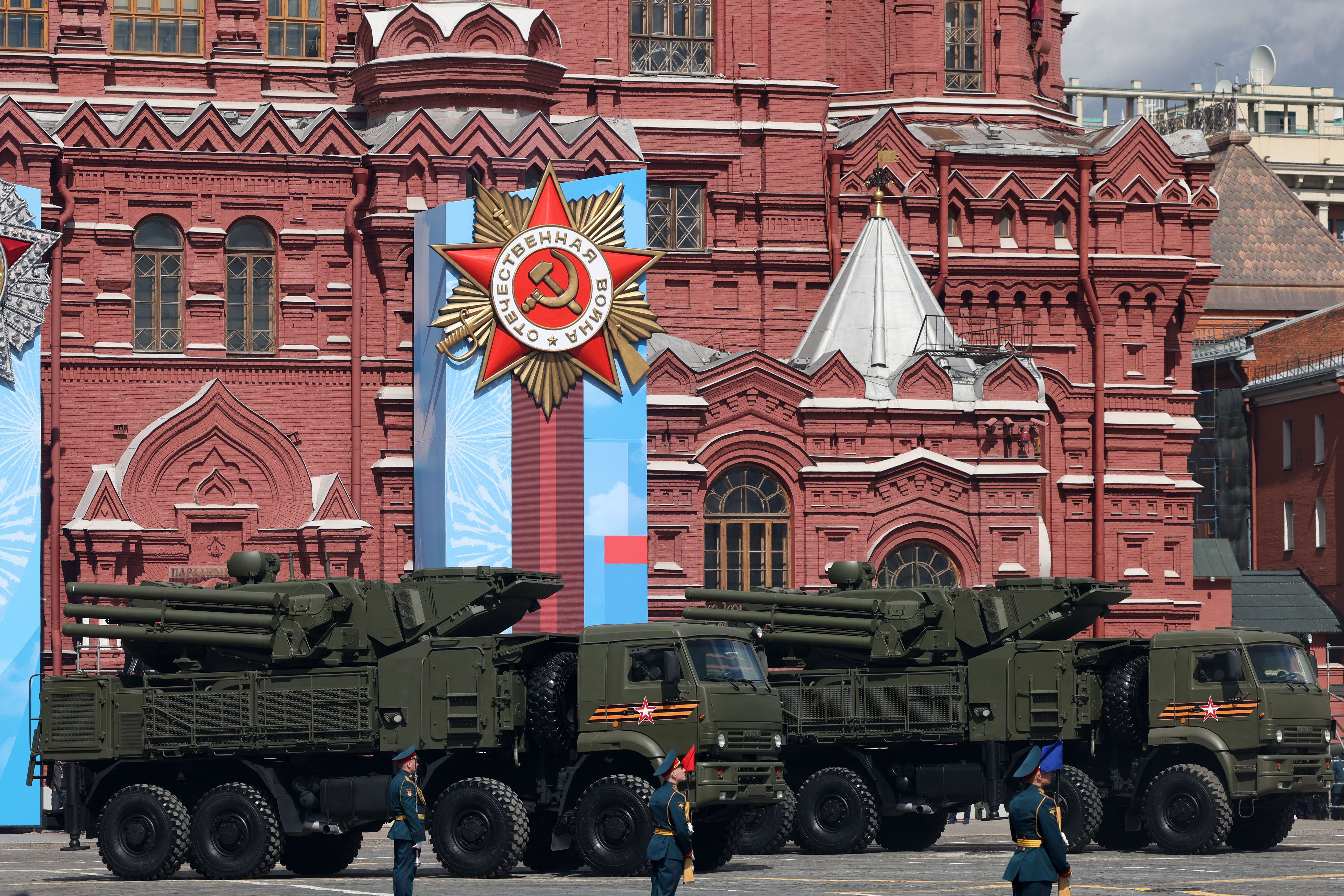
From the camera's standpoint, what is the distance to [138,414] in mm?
38844

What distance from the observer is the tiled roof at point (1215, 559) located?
51062 mm

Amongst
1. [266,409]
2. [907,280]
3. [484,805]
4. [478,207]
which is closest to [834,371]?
[907,280]

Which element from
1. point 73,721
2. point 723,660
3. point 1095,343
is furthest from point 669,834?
point 1095,343

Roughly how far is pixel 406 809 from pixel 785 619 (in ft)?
31.2

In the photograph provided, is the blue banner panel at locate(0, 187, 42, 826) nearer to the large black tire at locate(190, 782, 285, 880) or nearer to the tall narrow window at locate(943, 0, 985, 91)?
the large black tire at locate(190, 782, 285, 880)

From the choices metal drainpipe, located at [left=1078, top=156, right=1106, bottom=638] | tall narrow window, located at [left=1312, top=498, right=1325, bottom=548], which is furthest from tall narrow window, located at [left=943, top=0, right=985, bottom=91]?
tall narrow window, located at [left=1312, top=498, right=1325, bottom=548]

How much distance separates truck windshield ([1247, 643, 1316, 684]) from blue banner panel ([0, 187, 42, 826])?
60.8ft

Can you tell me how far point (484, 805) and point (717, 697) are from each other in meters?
2.79

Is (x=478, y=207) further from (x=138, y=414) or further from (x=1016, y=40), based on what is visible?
(x=1016, y=40)

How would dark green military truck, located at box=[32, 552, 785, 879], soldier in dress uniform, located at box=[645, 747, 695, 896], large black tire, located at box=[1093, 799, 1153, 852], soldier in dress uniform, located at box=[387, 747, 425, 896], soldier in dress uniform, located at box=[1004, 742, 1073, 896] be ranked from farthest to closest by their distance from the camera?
large black tire, located at box=[1093, 799, 1153, 852] < dark green military truck, located at box=[32, 552, 785, 879] < soldier in dress uniform, located at box=[387, 747, 425, 896] < soldier in dress uniform, located at box=[645, 747, 695, 896] < soldier in dress uniform, located at box=[1004, 742, 1073, 896]

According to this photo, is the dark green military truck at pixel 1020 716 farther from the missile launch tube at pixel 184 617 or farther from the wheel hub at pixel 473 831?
the missile launch tube at pixel 184 617

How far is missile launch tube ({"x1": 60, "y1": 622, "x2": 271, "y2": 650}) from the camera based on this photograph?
26.3m

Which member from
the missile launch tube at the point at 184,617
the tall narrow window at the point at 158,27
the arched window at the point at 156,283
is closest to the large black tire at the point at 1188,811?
the missile launch tube at the point at 184,617

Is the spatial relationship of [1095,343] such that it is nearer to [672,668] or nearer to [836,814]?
[836,814]
